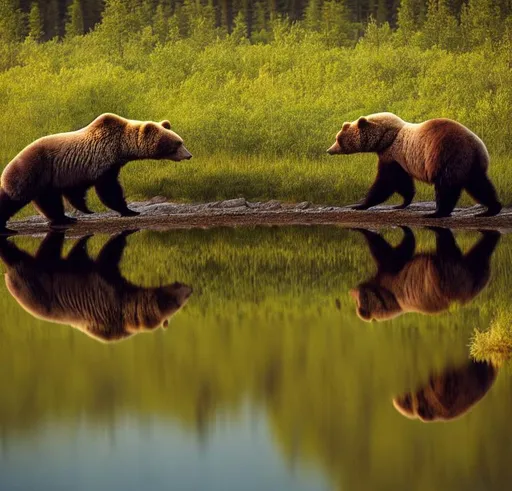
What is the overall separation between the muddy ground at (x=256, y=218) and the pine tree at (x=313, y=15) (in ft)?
58.3

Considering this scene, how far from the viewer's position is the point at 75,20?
119 feet

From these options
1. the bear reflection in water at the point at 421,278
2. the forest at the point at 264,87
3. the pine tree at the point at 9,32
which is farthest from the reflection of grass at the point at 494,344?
the pine tree at the point at 9,32

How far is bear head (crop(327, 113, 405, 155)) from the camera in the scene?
14820 mm

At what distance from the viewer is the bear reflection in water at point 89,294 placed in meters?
8.02

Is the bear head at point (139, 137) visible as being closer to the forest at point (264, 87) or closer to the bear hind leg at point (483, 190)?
the forest at point (264, 87)

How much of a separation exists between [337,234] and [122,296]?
4.43m

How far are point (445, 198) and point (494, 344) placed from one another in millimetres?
7096

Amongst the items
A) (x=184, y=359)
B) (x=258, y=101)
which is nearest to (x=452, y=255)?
(x=184, y=359)

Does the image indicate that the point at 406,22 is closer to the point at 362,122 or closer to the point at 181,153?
the point at 362,122

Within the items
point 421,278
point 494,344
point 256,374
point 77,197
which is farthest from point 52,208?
point 494,344

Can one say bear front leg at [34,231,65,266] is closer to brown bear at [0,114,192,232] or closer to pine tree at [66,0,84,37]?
brown bear at [0,114,192,232]

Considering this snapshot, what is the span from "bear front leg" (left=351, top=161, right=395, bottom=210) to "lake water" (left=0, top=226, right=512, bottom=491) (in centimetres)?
332

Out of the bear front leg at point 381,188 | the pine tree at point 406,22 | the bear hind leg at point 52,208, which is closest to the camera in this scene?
the bear hind leg at point 52,208

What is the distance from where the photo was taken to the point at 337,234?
1305cm
